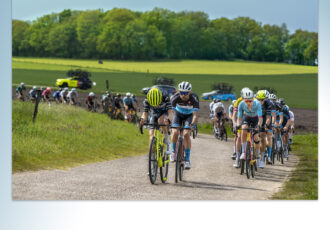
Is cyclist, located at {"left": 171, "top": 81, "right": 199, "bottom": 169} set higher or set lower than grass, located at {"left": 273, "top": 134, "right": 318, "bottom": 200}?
higher

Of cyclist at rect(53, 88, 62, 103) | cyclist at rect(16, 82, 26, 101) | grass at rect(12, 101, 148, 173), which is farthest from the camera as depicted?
cyclist at rect(53, 88, 62, 103)

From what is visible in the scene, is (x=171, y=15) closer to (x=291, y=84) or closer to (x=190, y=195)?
(x=291, y=84)

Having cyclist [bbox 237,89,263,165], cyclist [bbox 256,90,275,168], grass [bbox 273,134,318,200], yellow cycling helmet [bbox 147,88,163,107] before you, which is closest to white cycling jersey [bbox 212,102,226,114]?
grass [bbox 273,134,318,200]

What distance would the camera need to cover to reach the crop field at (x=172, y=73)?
53.4 feet

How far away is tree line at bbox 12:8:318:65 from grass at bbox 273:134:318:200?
227cm

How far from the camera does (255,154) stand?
14914 millimetres

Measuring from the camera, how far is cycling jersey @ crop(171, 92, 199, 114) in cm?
1315

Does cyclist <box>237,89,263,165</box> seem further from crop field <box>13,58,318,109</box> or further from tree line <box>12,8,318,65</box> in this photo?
tree line <box>12,8,318,65</box>

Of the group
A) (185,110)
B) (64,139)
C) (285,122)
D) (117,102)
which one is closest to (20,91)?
(64,139)

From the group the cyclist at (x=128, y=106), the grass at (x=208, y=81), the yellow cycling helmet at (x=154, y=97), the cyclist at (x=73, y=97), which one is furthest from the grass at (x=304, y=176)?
the cyclist at (x=128, y=106)

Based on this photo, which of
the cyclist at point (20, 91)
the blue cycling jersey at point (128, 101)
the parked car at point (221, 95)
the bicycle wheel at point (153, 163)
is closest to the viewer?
the bicycle wheel at point (153, 163)

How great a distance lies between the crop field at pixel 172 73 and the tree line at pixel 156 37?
0.99 feet

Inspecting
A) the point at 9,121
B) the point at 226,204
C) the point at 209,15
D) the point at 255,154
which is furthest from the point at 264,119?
the point at 9,121

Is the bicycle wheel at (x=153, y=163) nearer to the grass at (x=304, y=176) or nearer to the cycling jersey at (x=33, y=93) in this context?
the grass at (x=304, y=176)
